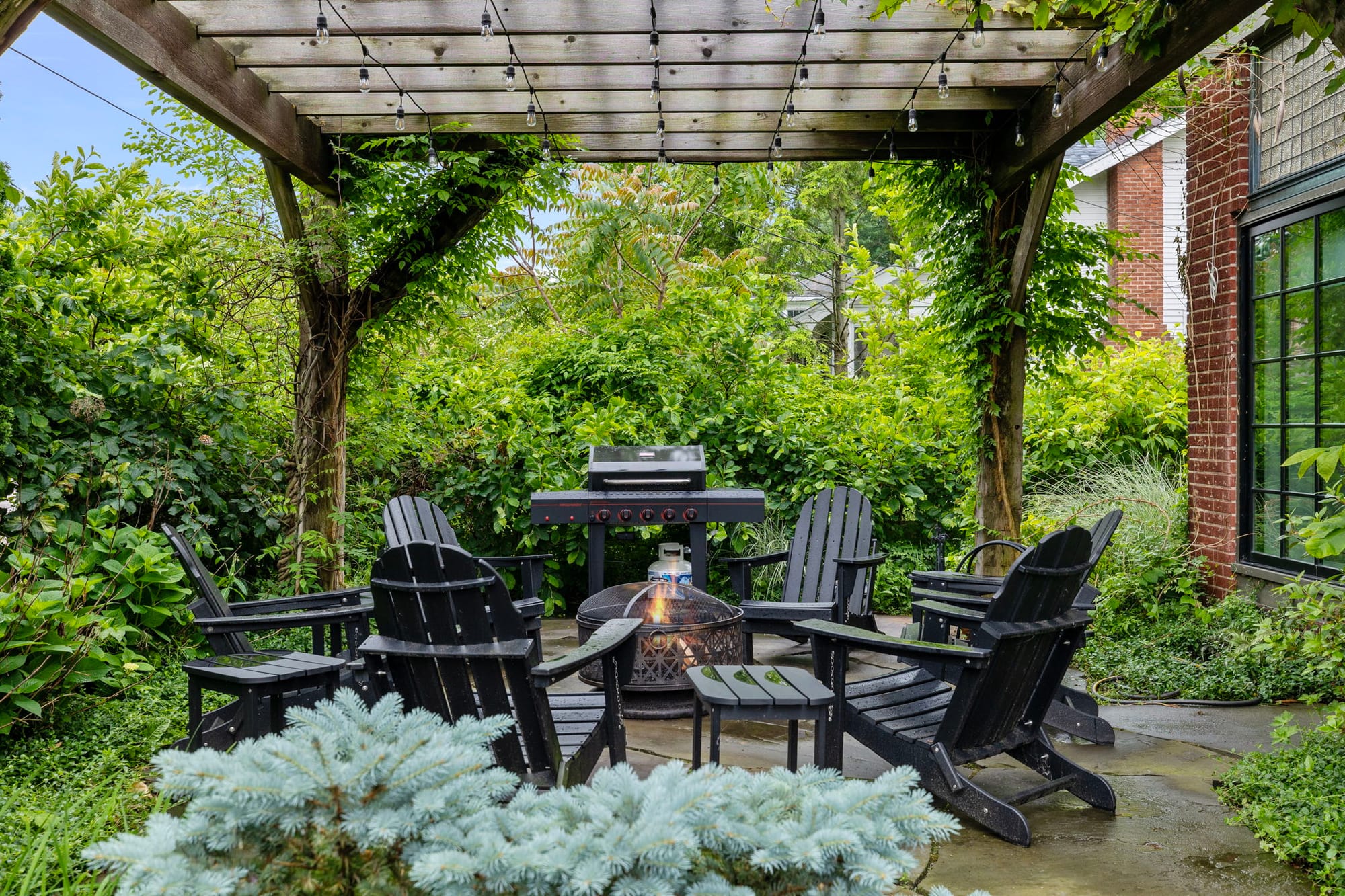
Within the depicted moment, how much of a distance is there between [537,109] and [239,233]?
180 centimetres

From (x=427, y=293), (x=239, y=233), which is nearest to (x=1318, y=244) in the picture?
(x=427, y=293)

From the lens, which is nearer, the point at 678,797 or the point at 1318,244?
the point at 678,797

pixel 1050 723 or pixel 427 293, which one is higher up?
pixel 427 293

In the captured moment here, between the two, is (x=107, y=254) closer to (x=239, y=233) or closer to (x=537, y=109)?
(x=239, y=233)

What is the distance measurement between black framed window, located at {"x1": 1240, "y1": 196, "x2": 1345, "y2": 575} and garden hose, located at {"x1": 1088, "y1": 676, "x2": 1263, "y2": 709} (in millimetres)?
782

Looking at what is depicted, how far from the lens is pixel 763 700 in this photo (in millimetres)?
2701

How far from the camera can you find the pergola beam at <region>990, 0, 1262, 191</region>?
3.48 metres

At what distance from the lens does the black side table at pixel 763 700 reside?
2.71 meters

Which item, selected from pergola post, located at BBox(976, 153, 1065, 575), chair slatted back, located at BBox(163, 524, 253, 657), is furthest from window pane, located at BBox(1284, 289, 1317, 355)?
chair slatted back, located at BBox(163, 524, 253, 657)

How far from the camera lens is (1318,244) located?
4.82 m

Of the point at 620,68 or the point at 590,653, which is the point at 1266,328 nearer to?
the point at 620,68

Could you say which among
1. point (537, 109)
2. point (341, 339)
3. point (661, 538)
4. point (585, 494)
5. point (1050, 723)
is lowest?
point (1050, 723)

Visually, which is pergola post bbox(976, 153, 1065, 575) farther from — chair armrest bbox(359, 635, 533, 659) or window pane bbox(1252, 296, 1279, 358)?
chair armrest bbox(359, 635, 533, 659)

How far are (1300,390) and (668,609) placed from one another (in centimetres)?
353
